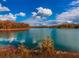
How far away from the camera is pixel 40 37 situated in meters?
2.23

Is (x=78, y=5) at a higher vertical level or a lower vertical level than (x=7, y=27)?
higher

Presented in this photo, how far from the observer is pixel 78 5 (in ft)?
7.29

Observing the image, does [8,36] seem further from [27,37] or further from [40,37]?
[40,37]

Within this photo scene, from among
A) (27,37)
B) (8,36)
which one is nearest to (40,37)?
(27,37)

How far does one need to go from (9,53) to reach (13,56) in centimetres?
5

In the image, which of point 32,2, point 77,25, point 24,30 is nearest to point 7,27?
point 24,30

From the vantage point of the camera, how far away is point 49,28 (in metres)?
2.24

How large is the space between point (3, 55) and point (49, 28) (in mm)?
510

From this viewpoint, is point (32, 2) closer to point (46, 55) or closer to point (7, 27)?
point (7, 27)

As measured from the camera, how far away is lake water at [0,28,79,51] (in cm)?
222

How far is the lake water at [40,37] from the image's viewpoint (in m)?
2.22

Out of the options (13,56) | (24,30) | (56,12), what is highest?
(56,12)

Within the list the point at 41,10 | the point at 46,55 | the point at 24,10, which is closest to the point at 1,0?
the point at 24,10

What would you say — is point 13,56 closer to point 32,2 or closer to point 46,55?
point 46,55
